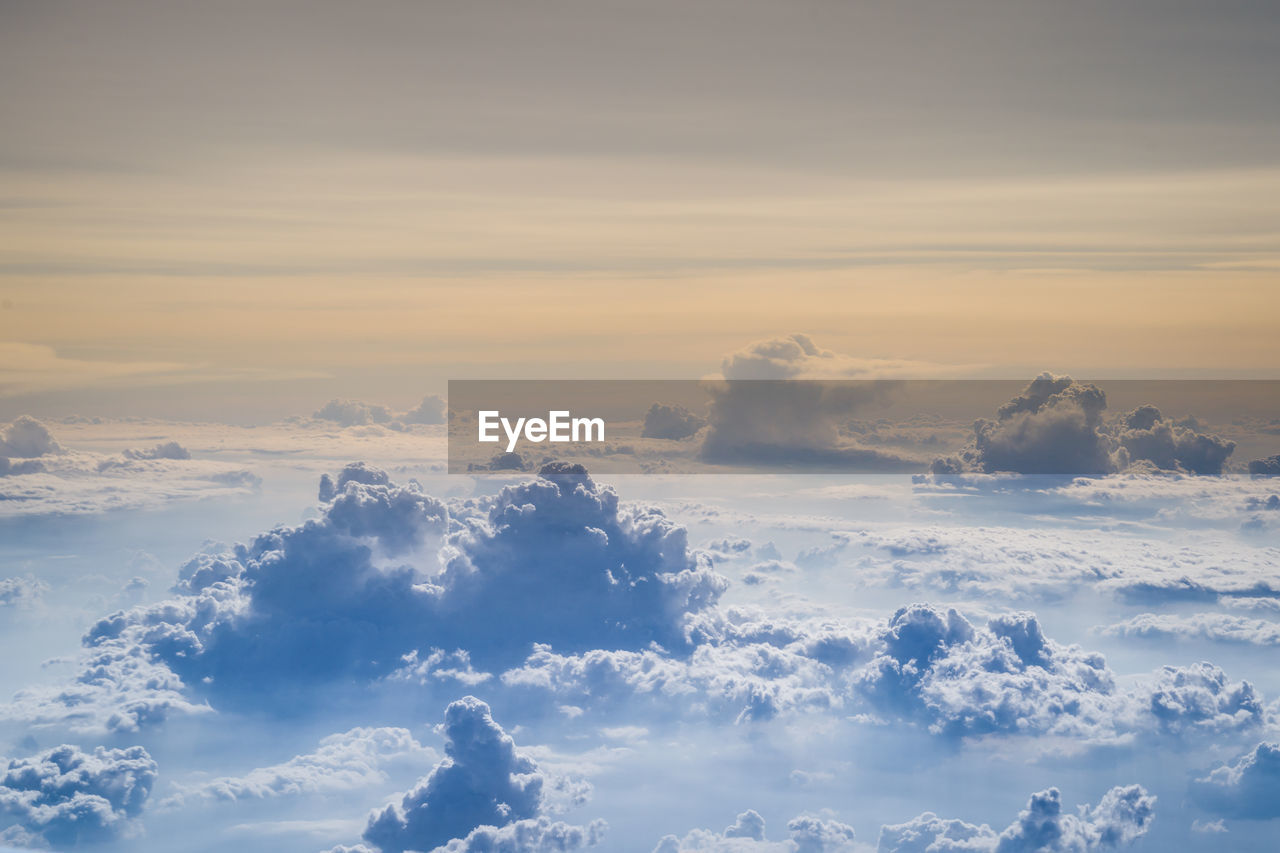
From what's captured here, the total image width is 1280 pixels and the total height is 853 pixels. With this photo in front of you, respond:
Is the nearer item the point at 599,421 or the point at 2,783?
the point at 599,421

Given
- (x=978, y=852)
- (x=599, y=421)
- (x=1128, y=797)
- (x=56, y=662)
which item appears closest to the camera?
(x=599, y=421)

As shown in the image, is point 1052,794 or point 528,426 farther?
point 1052,794

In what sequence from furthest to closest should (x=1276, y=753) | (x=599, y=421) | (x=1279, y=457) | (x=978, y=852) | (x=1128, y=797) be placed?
(x=1276, y=753) → (x=1279, y=457) → (x=1128, y=797) → (x=978, y=852) → (x=599, y=421)

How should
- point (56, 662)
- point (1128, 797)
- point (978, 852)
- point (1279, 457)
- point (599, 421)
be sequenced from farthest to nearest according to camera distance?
1. point (56, 662)
2. point (1279, 457)
3. point (1128, 797)
4. point (978, 852)
5. point (599, 421)

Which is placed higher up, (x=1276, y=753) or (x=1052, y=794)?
(x=1052, y=794)

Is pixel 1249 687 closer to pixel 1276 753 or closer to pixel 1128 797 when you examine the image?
pixel 1276 753

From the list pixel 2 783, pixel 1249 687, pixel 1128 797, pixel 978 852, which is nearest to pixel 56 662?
pixel 2 783

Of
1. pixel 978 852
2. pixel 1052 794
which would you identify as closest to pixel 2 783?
pixel 978 852

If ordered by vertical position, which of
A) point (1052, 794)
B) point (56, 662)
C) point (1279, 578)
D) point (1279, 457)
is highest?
point (1279, 457)

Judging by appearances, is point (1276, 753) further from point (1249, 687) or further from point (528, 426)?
point (528, 426)
